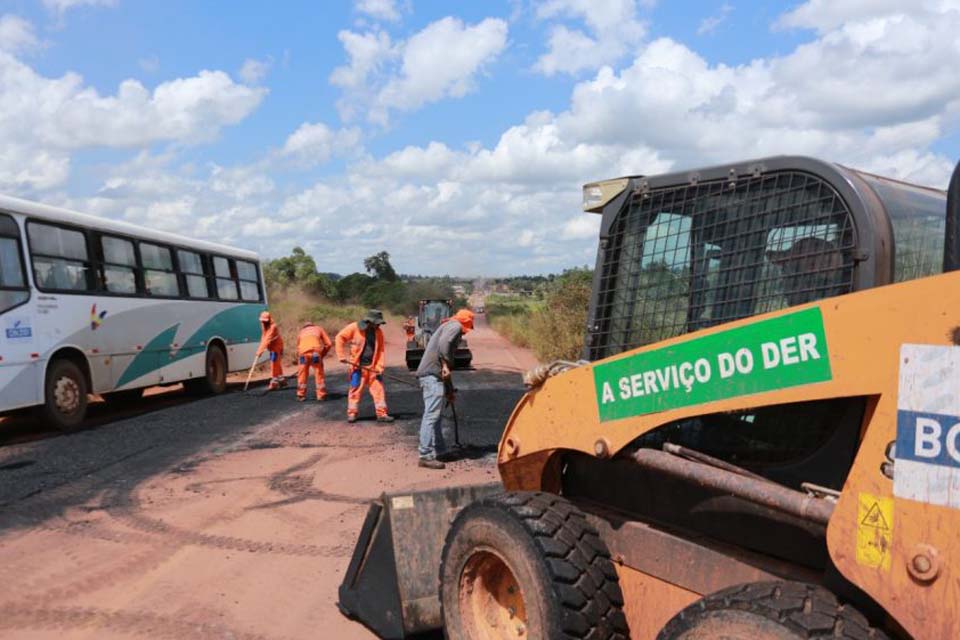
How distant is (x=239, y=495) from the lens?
24.2 feet

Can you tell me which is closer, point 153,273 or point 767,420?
point 767,420

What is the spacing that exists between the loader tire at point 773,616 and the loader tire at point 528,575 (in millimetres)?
659

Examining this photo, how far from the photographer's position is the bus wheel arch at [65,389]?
10.6m

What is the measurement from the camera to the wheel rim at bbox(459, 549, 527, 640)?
3531 mm

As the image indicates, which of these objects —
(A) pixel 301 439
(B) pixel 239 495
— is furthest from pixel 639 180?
(A) pixel 301 439

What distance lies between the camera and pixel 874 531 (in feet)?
6.93

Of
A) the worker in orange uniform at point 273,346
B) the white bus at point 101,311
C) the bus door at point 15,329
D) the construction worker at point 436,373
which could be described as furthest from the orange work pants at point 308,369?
the construction worker at point 436,373

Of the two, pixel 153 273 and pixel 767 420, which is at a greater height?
pixel 153 273

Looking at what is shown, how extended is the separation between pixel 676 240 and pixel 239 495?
536 centimetres

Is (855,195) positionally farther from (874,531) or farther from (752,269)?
(874,531)

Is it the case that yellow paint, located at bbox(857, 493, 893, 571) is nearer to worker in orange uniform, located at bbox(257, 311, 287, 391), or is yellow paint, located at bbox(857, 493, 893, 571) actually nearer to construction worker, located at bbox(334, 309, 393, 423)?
construction worker, located at bbox(334, 309, 393, 423)

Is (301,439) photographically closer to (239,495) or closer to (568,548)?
(239,495)

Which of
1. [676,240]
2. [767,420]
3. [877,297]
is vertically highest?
[676,240]

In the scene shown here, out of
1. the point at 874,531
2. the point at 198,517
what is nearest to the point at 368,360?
the point at 198,517
